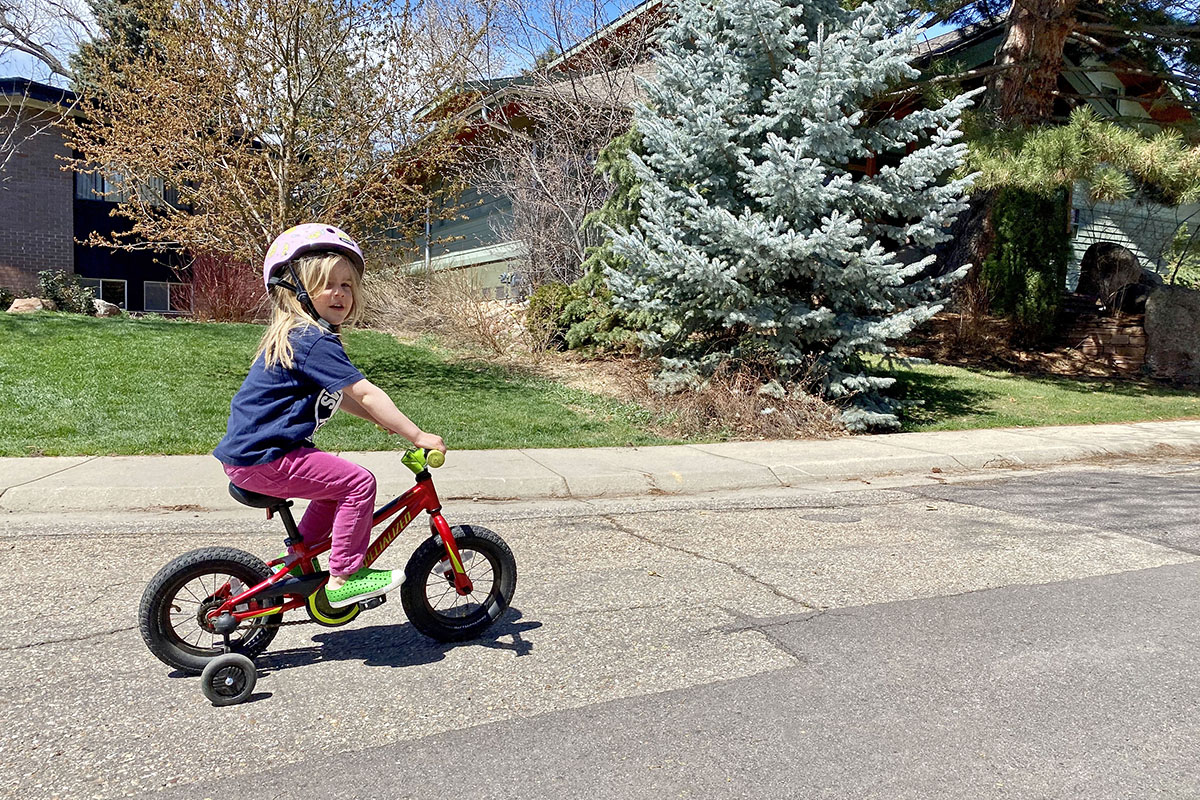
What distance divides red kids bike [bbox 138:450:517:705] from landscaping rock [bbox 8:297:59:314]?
1921 cm

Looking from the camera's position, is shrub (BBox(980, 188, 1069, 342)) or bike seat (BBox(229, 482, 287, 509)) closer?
bike seat (BBox(229, 482, 287, 509))

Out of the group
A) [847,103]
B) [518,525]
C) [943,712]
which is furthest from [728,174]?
[943,712]

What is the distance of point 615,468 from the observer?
8328mm

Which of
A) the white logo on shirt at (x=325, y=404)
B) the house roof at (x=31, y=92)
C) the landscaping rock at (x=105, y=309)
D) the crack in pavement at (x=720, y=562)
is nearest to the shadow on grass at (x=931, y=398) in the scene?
the crack in pavement at (x=720, y=562)

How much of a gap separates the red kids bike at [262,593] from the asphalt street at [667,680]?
133 millimetres

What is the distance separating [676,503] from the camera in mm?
7445

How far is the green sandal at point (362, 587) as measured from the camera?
375cm

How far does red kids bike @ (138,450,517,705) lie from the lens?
12.0ft

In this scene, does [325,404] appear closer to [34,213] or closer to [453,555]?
[453,555]

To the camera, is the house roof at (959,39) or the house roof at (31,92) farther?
the house roof at (31,92)

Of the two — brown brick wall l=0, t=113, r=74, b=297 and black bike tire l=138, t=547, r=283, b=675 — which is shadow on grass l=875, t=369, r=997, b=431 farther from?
brown brick wall l=0, t=113, r=74, b=297

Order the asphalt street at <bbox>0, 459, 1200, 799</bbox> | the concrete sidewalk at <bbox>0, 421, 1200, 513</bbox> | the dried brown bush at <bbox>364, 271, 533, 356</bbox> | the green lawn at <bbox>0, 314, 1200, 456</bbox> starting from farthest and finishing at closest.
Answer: the dried brown bush at <bbox>364, 271, 533, 356</bbox>, the green lawn at <bbox>0, 314, 1200, 456</bbox>, the concrete sidewalk at <bbox>0, 421, 1200, 513</bbox>, the asphalt street at <bbox>0, 459, 1200, 799</bbox>

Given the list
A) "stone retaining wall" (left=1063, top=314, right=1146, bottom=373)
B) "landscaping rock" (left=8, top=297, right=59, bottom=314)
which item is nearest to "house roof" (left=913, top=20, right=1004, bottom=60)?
"stone retaining wall" (left=1063, top=314, right=1146, bottom=373)

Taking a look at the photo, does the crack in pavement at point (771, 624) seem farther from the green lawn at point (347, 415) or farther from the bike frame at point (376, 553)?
the green lawn at point (347, 415)
